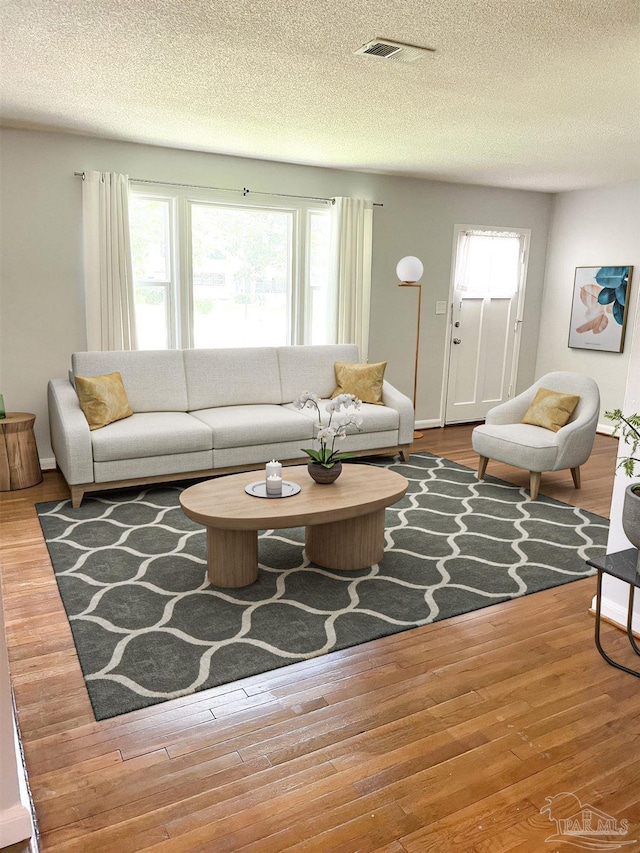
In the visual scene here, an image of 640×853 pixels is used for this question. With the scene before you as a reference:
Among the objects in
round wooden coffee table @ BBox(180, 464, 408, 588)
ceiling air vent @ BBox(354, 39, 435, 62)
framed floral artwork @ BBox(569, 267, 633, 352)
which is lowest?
round wooden coffee table @ BBox(180, 464, 408, 588)

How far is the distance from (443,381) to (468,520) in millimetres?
2992

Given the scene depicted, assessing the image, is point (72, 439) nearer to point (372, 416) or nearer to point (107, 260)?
point (107, 260)

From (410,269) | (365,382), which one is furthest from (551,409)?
(410,269)

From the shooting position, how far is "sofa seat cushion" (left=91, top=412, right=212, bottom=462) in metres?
4.32

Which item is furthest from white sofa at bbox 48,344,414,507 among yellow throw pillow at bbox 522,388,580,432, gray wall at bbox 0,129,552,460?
yellow throw pillow at bbox 522,388,580,432

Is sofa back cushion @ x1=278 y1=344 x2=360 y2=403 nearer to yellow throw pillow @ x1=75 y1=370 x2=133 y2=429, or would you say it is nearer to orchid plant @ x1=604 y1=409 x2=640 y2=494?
yellow throw pillow @ x1=75 y1=370 x2=133 y2=429

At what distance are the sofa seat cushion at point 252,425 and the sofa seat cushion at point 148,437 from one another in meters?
0.11

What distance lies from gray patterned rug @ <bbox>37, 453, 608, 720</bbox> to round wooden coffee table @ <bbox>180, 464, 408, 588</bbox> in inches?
3.5

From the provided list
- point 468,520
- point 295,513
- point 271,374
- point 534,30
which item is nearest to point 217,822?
point 295,513

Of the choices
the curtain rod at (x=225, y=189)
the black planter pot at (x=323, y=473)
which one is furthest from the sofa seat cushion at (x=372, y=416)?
the curtain rod at (x=225, y=189)

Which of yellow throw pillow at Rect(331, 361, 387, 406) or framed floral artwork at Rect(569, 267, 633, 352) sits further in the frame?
framed floral artwork at Rect(569, 267, 633, 352)

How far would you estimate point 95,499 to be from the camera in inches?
176

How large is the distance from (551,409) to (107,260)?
358cm

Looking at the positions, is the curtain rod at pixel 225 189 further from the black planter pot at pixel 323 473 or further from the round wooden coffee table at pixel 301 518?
the black planter pot at pixel 323 473
